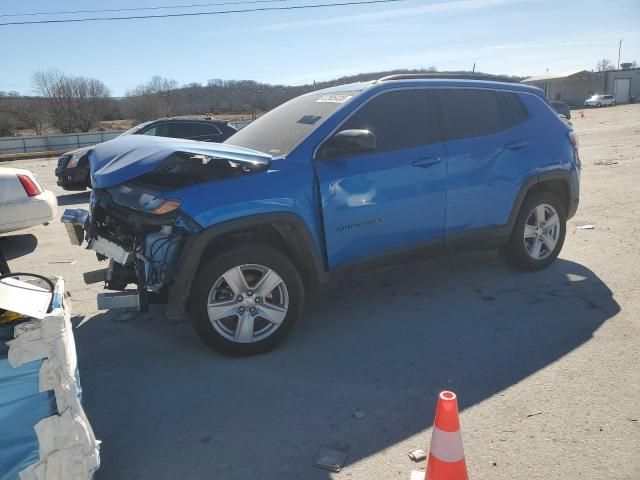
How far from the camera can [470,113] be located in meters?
4.90

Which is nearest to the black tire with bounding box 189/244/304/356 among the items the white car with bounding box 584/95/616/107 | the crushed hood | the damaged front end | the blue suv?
the blue suv

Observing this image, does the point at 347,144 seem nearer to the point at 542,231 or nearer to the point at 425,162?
the point at 425,162

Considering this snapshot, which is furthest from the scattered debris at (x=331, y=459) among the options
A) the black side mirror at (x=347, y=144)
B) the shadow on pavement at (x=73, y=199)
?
the shadow on pavement at (x=73, y=199)

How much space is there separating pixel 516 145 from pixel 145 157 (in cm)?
338

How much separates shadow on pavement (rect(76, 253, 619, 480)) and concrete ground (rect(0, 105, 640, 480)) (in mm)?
13

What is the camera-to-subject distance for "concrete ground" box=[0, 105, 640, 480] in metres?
2.78

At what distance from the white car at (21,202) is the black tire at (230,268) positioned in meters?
4.27

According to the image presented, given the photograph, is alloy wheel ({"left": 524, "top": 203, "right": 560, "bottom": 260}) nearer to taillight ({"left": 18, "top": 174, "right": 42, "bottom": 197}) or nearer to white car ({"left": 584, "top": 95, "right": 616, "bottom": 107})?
taillight ({"left": 18, "top": 174, "right": 42, "bottom": 197})

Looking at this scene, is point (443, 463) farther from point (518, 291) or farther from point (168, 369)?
point (518, 291)

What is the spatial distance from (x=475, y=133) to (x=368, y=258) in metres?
1.62

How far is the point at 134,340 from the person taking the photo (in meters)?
4.32

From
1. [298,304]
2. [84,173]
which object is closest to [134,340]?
[298,304]

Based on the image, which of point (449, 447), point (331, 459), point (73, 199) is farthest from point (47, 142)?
point (449, 447)

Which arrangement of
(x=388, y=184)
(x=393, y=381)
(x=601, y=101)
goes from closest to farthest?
(x=393, y=381) < (x=388, y=184) < (x=601, y=101)
